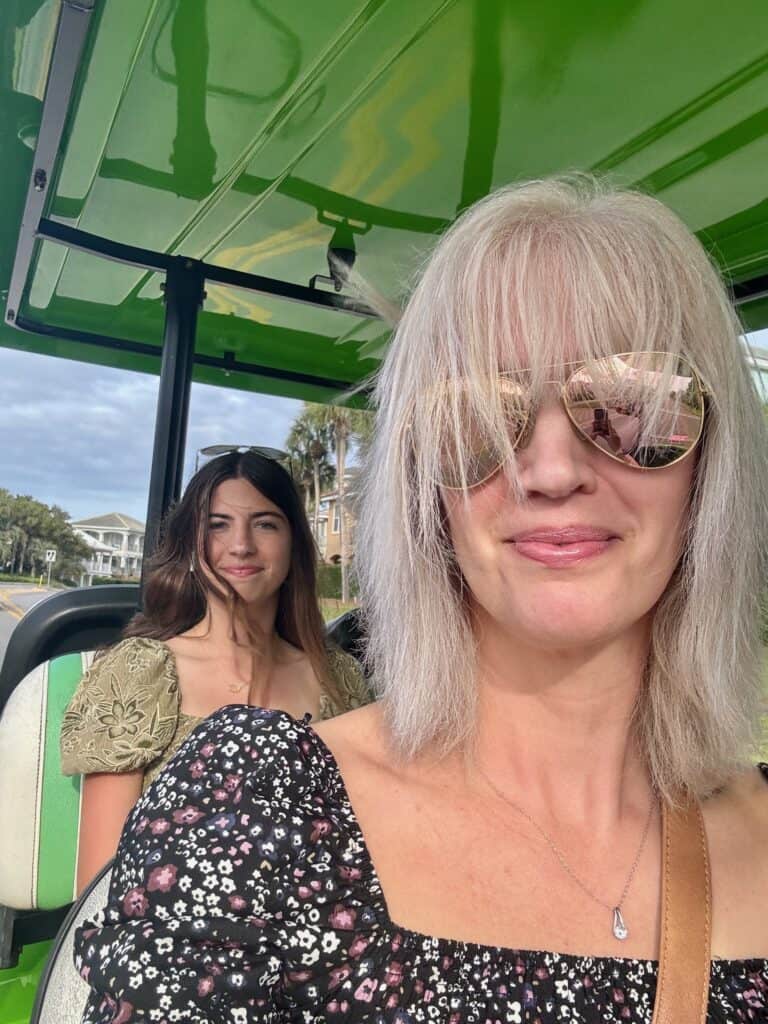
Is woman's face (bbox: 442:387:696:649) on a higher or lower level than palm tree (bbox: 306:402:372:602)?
lower

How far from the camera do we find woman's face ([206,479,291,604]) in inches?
93.1

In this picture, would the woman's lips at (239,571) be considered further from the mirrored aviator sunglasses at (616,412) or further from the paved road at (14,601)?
the mirrored aviator sunglasses at (616,412)

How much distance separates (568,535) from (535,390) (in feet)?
0.61

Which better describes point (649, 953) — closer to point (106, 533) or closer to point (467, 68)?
point (467, 68)

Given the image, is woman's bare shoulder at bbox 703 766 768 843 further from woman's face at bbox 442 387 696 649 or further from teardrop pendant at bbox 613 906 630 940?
woman's face at bbox 442 387 696 649

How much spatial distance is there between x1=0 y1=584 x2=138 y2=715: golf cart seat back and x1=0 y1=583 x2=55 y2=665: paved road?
4cm

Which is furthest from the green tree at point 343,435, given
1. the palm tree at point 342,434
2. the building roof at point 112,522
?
the building roof at point 112,522

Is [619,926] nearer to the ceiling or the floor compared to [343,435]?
nearer to the floor

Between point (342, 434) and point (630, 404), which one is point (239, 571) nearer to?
point (342, 434)

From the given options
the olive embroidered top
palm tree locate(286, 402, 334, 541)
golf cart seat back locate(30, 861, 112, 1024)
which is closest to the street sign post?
the olive embroidered top

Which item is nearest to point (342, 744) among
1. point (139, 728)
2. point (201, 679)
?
point (139, 728)

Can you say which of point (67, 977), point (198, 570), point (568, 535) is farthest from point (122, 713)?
point (568, 535)

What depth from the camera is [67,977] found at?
929mm

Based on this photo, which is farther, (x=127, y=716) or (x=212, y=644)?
(x=212, y=644)
